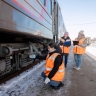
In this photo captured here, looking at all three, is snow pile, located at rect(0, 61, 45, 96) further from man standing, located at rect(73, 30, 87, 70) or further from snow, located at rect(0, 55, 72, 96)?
man standing, located at rect(73, 30, 87, 70)

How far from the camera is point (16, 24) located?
2588 millimetres

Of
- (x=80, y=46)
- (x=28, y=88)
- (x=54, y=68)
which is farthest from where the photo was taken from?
(x=80, y=46)

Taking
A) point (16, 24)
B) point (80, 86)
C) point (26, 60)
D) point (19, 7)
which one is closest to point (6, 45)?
point (16, 24)

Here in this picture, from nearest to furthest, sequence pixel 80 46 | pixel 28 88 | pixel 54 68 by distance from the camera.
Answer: pixel 54 68, pixel 28 88, pixel 80 46

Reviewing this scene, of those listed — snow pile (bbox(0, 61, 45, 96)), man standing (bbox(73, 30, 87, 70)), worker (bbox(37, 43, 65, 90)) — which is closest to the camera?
snow pile (bbox(0, 61, 45, 96))

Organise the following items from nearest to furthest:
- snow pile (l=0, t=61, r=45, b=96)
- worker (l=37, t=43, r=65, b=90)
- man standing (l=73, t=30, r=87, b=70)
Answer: snow pile (l=0, t=61, r=45, b=96) → worker (l=37, t=43, r=65, b=90) → man standing (l=73, t=30, r=87, b=70)

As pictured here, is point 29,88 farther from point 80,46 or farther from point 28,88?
point 80,46

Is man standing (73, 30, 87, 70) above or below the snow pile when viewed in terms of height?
above

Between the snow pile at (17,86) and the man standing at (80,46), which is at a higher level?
the man standing at (80,46)

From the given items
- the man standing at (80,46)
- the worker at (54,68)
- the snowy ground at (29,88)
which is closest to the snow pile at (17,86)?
the snowy ground at (29,88)

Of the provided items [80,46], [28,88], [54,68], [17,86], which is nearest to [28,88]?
[28,88]

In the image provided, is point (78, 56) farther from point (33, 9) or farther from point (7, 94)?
point (7, 94)

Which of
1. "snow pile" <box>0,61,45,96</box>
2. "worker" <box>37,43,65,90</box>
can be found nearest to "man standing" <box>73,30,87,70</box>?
"snow pile" <box>0,61,45,96</box>

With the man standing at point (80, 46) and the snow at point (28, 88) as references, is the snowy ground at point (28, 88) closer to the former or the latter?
the snow at point (28, 88)
